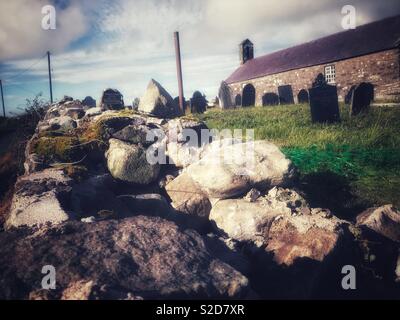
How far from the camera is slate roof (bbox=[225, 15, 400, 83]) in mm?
18922

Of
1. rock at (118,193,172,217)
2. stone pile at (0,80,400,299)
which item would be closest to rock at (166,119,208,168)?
stone pile at (0,80,400,299)

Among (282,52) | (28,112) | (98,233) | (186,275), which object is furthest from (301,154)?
(282,52)

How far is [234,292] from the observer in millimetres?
2594

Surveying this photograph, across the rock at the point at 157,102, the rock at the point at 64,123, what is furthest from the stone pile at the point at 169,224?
the rock at the point at 157,102

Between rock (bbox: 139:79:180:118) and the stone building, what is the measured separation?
37.8ft

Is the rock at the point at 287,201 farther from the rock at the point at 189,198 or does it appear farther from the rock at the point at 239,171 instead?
the rock at the point at 189,198

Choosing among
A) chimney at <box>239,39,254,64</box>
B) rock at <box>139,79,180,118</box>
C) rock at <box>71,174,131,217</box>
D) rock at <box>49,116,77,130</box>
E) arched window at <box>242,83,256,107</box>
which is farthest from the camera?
chimney at <box>239,39,254,64</box>

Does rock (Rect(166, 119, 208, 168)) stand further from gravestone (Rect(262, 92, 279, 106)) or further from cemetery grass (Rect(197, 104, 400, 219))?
gravestone (Rect(262, 92, 279, 106))

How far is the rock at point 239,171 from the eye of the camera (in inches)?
161

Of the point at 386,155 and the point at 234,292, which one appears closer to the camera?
the point at 234,292

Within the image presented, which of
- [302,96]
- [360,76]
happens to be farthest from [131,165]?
[302,96]

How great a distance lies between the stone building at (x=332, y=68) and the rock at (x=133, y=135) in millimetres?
13430
